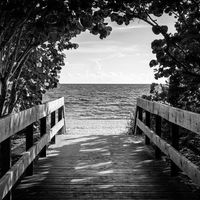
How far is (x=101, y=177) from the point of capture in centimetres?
463

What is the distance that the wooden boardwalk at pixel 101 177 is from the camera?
12.7 ft

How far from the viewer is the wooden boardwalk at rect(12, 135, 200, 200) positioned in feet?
12.7

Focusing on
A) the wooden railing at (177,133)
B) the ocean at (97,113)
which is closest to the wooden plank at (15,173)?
the wooden railing at (177,133)

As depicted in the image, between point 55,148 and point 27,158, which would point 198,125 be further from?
point 55,148

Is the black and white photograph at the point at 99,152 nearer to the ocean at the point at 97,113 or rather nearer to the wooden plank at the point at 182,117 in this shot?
the wooden plank at the point at 182,117

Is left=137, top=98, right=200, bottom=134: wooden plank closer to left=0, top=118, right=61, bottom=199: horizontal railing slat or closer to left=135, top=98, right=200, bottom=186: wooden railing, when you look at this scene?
left=135, top=98, right=200, bottom=186: wooden railing

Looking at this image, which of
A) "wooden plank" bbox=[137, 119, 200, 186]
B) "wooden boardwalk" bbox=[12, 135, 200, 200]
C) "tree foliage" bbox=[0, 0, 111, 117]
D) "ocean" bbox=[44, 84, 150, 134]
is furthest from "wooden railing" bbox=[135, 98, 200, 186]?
"ocean" bbox=[44, 84, 150, 134]

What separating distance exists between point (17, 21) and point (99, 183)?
7.84 feet

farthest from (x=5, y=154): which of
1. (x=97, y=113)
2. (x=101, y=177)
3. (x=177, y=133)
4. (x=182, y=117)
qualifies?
(x=97, y=113)

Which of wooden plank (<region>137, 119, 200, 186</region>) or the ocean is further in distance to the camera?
the ocean

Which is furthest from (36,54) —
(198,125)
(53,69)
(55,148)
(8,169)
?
(198,125)

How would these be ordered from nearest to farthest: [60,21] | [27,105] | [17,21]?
[60,21] → [17,21] → [27,105]

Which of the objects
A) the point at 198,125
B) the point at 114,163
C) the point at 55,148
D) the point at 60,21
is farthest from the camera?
the point at 55,148

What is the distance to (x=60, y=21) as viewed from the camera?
3.83 m
